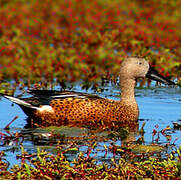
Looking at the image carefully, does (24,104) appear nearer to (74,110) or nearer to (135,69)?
(74,110)

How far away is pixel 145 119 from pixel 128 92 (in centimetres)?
45

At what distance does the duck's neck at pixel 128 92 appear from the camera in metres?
9.00

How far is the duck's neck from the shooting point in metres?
9.00

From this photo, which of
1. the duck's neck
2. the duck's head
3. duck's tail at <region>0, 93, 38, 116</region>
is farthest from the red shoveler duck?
the duck's head

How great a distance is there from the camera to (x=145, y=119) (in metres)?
8.93

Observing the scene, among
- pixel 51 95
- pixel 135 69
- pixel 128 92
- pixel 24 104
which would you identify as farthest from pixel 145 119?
pixel 24 104

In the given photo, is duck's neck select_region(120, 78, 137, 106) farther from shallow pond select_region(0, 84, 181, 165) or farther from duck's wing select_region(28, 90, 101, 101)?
duck's wing select_region(28, 90, 101, 101)

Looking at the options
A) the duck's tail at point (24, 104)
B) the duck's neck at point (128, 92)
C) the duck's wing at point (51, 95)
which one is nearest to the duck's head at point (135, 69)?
the duck's neck at point (128, 92)

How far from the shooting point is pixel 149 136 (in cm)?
774

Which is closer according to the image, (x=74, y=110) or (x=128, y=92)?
(x=74, y=110)

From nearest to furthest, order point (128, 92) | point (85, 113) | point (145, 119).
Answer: point (85, 113), point (145, 119), point (128, 92)

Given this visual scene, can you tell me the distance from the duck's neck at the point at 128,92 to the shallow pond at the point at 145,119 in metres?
0.28

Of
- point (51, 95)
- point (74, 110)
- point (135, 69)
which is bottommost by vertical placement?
point (74, 110)

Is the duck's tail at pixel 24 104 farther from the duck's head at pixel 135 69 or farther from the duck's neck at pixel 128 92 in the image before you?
the duck's head at pixel 135 69
